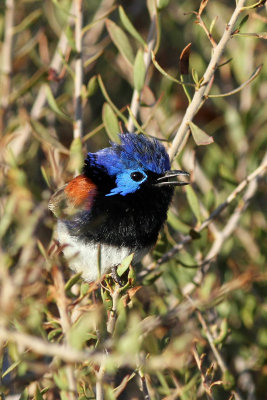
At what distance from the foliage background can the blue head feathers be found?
0.10m

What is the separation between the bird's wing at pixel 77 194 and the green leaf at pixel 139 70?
Result: 0.65 m

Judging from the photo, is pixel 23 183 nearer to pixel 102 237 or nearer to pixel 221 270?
pixel 102 237

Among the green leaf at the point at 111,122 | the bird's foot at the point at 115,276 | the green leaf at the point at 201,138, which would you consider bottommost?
the bird's foot at the point at 115,276

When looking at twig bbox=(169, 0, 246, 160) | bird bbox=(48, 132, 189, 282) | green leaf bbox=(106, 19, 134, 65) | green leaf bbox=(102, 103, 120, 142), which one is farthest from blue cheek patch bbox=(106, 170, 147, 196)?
green leaf bbox=(106, 19, 134, 65)

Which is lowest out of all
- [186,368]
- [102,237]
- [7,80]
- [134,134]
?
[186,368]

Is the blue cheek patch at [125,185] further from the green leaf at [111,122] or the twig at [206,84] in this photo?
the twig at [206,84]

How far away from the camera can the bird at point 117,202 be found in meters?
3.30

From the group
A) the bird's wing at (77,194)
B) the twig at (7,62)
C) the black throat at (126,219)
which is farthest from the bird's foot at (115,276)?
the twig at (7,62)

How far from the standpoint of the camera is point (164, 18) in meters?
→ 5.35

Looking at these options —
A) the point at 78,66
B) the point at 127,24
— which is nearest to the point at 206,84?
the point at 127,24

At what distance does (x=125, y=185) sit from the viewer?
3.56m

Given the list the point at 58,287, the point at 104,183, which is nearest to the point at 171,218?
the point at 104,183

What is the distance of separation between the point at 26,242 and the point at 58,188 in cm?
125

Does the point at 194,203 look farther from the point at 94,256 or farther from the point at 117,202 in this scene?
the point at 94,256
